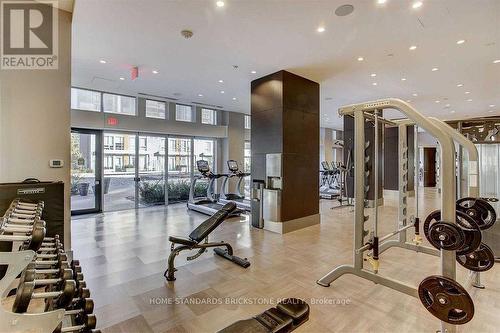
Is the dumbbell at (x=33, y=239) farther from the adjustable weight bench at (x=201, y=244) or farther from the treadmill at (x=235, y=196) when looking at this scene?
the treadmill at (x=235, y=196)

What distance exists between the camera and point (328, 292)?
2809mm

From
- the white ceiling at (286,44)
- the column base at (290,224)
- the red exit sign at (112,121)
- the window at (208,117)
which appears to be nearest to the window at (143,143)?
the red exit sign at (112,121)

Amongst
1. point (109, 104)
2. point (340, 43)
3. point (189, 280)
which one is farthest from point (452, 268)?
point (109, 104)

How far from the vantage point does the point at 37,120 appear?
336 centimetres

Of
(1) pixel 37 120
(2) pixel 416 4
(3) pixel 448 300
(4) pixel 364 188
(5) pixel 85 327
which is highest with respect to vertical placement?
(2) pixel 416 4

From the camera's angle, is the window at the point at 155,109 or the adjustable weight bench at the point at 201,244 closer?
the adjustable weight bench at the point at 201,244

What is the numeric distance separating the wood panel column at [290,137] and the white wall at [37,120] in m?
3.63

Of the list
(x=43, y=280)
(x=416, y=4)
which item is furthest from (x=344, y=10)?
(x=43, y=280)

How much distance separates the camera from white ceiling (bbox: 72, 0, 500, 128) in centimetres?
329

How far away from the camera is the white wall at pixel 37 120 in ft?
10.5

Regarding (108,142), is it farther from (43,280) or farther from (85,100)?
(43,280)

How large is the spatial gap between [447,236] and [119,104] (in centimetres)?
844

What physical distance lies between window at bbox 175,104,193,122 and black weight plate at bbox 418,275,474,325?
28.2ft

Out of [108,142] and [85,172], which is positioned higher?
[108,142]
